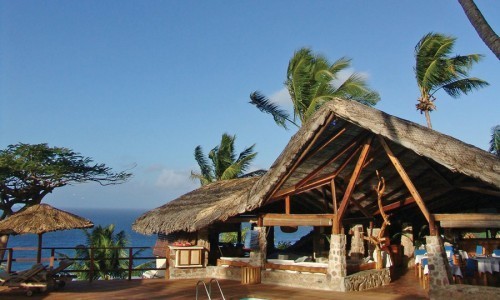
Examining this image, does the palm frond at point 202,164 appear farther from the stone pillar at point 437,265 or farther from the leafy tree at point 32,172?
the stone pillar at point 437,265

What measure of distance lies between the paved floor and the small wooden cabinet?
42.2 inches

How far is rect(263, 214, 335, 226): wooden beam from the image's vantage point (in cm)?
1077

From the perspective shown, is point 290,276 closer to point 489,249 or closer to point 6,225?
point 489,249

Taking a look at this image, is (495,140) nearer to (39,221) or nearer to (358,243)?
(358,243)

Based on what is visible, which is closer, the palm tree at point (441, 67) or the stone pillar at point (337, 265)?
the stone pillar at point (337, 265)

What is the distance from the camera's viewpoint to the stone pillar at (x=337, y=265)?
10.2 m

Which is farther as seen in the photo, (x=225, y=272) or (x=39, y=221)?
(x=225, y=272)

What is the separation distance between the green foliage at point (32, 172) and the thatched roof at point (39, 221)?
14020 millimetres

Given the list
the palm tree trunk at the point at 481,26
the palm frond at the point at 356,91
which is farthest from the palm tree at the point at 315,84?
the palm tree trunk at the point at 481,26

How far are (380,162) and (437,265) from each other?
10.9ft

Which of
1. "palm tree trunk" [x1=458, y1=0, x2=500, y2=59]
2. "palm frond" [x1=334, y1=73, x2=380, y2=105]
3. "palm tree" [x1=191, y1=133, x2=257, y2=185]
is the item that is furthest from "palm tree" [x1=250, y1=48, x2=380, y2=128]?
"palm tree trunk" [x1=458, y1=0, x2=500, y2=59]

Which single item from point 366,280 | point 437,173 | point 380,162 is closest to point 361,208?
point 380,162

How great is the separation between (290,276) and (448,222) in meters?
3.87

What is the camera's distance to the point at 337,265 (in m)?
10.3
